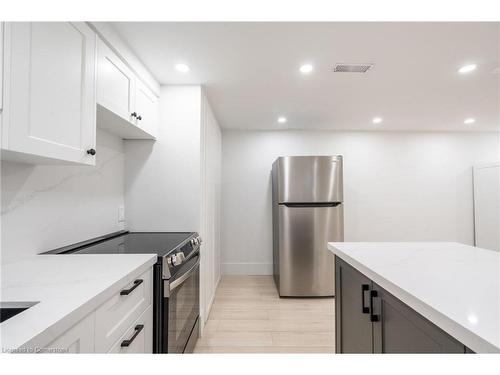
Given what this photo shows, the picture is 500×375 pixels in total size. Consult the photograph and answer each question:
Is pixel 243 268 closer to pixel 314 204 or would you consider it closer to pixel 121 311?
pixel 314 204

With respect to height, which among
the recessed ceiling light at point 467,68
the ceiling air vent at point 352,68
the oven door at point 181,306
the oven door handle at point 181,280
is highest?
the recessed ceiling light at point 467,68

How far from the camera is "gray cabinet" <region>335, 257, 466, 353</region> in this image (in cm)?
73

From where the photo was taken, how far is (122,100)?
1.65 metres

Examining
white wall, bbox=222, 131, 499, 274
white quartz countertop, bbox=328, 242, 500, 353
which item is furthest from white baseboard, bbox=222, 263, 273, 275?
white quartz countertop, bbox=328, 242, 500, 353

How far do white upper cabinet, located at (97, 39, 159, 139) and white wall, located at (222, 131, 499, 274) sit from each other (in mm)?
1908

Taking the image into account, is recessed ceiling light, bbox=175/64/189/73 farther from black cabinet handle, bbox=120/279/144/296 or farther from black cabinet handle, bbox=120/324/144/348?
black cabinet handle, bbox=120/324/144/348

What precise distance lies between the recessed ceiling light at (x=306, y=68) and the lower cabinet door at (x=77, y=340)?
2009mm

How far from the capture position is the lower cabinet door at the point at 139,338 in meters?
0.99

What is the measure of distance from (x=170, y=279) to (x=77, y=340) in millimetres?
643

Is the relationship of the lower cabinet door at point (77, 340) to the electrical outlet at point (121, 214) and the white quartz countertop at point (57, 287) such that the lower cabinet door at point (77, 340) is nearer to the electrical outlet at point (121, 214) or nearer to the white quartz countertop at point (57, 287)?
the white quartz countertop at point (57, 287)

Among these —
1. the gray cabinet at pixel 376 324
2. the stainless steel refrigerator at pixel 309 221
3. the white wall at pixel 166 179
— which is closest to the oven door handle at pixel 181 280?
the white wall at pixel 166 179

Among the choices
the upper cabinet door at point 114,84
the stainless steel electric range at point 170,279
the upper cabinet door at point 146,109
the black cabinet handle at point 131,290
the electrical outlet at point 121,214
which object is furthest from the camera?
the electrical outlet at point 121,214

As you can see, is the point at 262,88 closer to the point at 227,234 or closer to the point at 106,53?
the point at 106,53

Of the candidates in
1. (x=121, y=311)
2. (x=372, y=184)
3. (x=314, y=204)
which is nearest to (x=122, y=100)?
(x=121, y=311)
